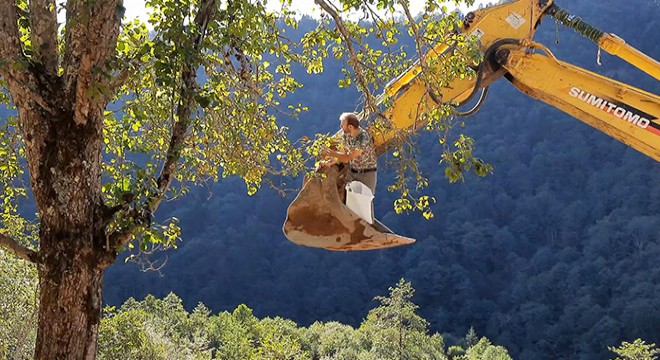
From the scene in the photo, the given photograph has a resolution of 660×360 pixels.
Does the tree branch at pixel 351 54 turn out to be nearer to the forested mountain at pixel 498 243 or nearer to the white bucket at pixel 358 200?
the white bucket at pixel 358 200

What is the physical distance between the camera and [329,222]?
217 inches

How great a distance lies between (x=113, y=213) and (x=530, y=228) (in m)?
76.2

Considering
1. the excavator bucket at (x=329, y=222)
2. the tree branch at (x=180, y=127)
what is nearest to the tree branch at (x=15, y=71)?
the tree branch at (x=180, y=127)

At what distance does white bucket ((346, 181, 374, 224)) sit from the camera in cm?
554

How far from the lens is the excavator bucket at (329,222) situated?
5.44m

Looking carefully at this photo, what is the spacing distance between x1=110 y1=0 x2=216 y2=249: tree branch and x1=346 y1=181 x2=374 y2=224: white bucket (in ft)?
5.25

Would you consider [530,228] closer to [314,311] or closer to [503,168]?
[503,168]

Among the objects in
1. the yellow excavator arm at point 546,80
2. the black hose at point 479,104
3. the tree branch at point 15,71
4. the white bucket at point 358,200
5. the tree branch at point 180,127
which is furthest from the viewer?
the yellow excavator arm at point 546,80

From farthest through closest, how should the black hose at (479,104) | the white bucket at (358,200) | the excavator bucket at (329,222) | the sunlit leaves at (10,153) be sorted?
1. the black hose at (479,104)
2. the white bucket at (358,200)
3. the excavator bucket at (329,222)
4. the sunlit leaves at (10,153)

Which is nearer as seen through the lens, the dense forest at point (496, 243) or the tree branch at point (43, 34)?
the tree branch at point (43, 34)

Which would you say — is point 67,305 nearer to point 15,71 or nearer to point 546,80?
point 15,71

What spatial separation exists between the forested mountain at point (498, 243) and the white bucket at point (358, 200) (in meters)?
58.0

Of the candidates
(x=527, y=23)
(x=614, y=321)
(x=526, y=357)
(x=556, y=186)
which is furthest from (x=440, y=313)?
(x=527, y=23)

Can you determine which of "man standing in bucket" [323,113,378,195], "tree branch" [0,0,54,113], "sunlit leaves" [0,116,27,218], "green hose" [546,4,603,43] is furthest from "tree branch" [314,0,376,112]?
"sunlit leaves" [0,116,27,218]
